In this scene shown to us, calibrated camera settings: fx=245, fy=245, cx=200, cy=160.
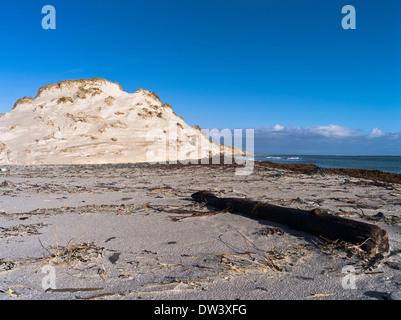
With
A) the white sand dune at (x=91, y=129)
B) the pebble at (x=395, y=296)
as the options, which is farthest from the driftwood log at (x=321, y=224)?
the white sand dune at (x=91, y=129)

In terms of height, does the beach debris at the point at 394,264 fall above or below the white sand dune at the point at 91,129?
below

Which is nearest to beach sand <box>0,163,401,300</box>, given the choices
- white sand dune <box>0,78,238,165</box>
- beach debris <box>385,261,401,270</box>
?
beach debris <box>385,261,401,270</box>

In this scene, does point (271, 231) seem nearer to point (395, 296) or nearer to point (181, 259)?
point (181, 259)

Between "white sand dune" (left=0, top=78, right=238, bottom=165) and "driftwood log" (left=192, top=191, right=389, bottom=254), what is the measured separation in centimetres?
2823

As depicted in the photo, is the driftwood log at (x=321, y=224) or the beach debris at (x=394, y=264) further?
the driftwood log at (x=321, y=224)

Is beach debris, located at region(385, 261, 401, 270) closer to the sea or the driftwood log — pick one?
the driftwood log

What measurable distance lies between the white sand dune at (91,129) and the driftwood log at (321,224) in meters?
28.2

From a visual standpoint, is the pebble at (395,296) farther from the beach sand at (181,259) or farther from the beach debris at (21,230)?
the beach debris at (21,230)

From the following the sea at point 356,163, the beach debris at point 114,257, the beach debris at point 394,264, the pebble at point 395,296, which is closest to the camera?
the pebble at point 395,296

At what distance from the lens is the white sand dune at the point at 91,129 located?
32.6 metres
